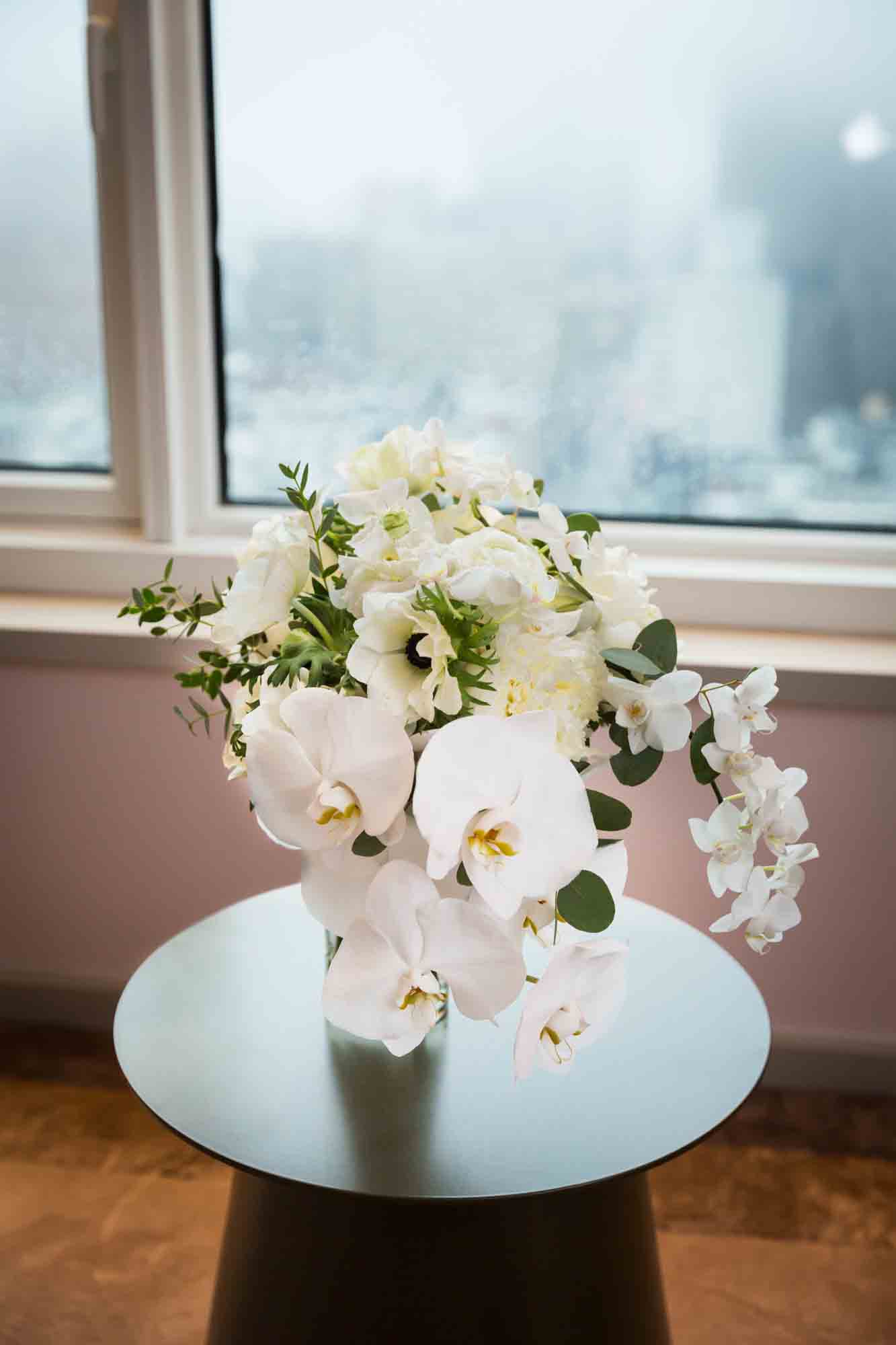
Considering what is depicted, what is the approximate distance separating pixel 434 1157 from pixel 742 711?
1.31 ft

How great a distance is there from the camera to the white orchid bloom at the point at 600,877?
0.82 metres

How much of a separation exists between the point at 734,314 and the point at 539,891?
131 cm

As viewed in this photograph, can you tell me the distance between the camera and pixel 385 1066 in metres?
0.99

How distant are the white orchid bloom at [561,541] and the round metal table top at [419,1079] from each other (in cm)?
42

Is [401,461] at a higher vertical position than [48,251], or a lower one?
lower

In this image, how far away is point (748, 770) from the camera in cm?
85

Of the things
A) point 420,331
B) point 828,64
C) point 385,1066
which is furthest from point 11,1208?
point 828,64

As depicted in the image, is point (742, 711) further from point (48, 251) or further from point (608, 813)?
point (48, 251)

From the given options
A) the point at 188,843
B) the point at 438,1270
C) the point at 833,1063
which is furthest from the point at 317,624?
the point at 833,1063

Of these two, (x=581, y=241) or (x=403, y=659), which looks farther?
(x=581, y=241)

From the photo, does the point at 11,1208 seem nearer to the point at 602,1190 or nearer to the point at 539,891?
the point at 602,1190

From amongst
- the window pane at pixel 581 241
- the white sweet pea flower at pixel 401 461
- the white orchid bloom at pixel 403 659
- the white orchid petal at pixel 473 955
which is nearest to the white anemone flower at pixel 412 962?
the white orchid petal at pixel 473 955

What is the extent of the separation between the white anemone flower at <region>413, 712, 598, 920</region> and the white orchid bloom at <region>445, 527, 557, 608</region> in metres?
0.09

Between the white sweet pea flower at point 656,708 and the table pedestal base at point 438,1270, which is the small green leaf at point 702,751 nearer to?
the white sweet pea flower at point 656,708
